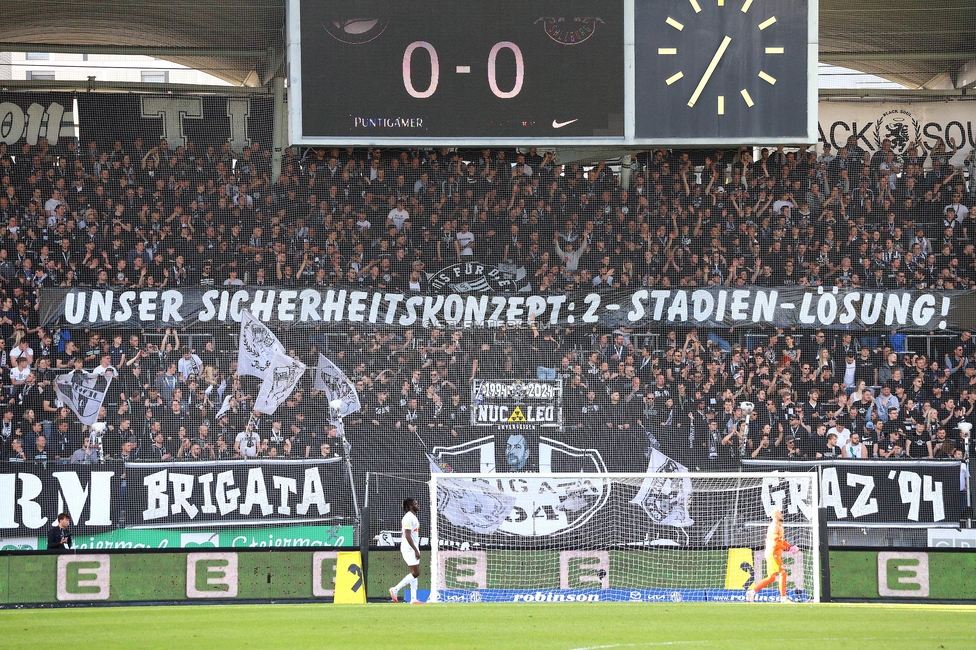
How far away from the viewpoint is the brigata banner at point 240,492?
1596 centimetres

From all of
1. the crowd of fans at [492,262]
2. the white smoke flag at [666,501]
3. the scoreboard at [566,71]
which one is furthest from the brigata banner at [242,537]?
the scoreboard at [566,71]

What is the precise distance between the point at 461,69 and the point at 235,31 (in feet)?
15.0

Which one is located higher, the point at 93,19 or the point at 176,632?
the point at 93,19

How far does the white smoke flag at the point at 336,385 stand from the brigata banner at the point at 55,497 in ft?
10.5

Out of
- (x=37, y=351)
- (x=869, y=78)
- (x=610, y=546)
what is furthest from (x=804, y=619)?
(x=869, y=78)

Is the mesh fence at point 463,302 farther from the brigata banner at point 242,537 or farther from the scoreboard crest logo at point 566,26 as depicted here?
the scoreboard crest logo at point 566,26

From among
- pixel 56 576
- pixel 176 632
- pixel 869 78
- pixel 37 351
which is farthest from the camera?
pixel 869 78

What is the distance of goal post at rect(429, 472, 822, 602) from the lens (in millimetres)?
12820

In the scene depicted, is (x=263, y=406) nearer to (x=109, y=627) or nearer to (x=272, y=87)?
(x=272, y=87)

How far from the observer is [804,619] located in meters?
9.65

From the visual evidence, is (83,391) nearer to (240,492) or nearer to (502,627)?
(240,492)

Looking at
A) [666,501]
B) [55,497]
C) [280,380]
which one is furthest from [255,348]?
[666,501]

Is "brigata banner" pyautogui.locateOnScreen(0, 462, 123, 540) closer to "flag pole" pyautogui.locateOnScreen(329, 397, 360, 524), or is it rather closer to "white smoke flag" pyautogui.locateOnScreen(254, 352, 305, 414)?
"white smoke flag" pyautogui.locateOnScreen(254, 352, 305, 414)

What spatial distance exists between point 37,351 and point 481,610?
9.49m
